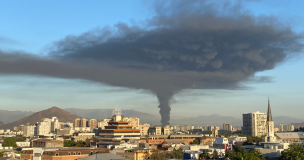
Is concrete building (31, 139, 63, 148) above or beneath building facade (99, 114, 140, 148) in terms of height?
beneath

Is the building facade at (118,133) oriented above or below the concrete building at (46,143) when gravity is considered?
above

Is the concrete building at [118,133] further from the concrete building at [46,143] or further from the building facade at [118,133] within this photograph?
the concrete building at [46,143]

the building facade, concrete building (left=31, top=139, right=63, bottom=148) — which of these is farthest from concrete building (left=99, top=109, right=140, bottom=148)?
concrete building (left=31, top=139, right=63, bottom=148)

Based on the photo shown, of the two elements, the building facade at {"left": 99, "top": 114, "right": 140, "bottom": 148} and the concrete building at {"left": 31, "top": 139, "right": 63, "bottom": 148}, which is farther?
the building facade at {"left": 99, "top": 114, "right": 140, "bottom": 148}

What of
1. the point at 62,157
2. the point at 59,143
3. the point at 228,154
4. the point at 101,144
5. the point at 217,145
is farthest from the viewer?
the point at 101,144

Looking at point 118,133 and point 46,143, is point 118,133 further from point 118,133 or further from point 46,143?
point 46,143

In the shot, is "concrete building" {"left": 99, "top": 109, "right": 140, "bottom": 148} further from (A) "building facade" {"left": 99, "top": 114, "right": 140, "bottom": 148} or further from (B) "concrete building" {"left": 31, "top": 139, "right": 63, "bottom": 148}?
(B) "concrete building" {"left": 31, "top": 139, "right": 63, "bottom": 148}

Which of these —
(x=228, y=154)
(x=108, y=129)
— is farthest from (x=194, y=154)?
(x=108, y=129)

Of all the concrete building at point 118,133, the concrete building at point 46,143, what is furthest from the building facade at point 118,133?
the concrete building at point 46,143

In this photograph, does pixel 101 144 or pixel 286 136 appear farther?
pixel 286 136

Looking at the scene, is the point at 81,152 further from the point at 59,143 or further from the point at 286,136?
the point at 286,136

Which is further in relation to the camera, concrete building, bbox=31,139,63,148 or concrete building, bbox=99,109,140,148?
concrete building, bbox=99,109,140,148
